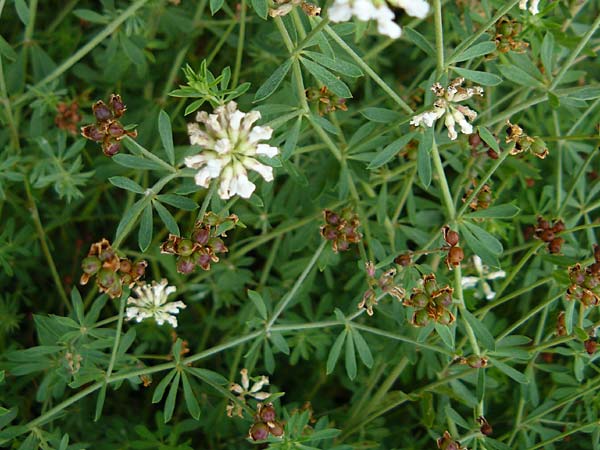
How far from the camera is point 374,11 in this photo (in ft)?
5.30

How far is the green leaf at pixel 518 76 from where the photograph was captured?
2459mm

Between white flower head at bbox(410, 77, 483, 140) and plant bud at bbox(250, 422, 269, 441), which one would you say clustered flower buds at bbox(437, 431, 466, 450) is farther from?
white flower head at bbox(410, 77, 483, 140)

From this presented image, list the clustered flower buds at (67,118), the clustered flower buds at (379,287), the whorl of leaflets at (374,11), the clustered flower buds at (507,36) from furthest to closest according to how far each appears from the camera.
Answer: the clustered flower buds at (67,118) → the clustered flower buds at (507,36) → the clustered flower buds at (379,287) → the whorl of leaflets at (374,11)

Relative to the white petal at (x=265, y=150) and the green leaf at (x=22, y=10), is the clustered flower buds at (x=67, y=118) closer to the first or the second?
the green leaf at (x=22, y=10)

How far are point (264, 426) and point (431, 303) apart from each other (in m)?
0.68

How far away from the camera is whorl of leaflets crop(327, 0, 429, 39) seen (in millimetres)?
1580

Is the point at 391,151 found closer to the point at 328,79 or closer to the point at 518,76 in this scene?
the point at 328,79

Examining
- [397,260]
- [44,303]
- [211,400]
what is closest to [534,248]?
[397,260]

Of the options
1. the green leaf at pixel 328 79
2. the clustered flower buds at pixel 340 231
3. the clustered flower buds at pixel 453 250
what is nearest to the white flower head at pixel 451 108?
the green leaf at pixel 328 79

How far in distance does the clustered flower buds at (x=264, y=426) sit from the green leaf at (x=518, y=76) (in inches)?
56.7

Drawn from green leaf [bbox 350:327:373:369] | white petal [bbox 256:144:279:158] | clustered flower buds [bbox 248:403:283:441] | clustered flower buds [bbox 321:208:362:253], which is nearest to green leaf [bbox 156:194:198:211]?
white petal [bbox 256:144:279:158]

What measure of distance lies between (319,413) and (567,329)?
53.7 inches

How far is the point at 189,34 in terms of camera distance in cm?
332

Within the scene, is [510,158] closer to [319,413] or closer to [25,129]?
[319,413]
